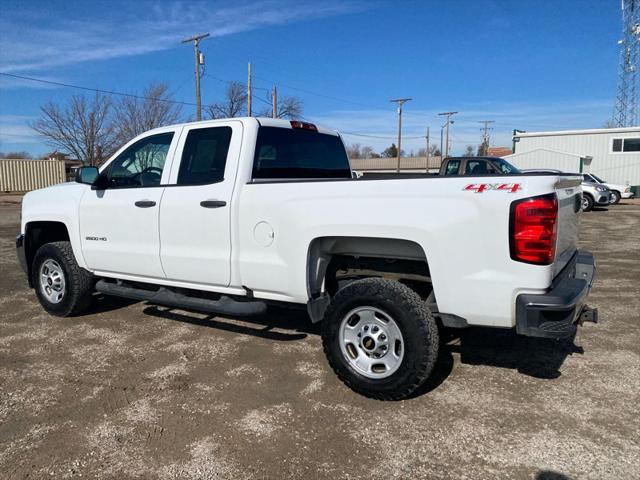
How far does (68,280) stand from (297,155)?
291cm

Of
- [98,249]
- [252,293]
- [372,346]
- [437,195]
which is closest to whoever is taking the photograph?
[437,195]

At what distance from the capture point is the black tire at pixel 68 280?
5539mm

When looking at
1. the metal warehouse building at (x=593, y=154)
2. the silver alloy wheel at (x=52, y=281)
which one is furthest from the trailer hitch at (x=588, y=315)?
the metal warehouse building at (x=593, y=154)

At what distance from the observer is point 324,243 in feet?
12.9

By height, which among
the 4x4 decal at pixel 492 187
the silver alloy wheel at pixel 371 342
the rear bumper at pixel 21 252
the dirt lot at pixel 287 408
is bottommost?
the dirt lot at pixel 287 408

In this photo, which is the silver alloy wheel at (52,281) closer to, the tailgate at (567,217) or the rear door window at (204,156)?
the rear door window at (204,156)

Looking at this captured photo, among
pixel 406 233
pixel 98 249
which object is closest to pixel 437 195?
pixel 406 233

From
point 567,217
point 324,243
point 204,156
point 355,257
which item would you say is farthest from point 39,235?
point 567,217

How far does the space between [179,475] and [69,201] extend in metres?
3.75

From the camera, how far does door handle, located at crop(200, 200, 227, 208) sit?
422 cm

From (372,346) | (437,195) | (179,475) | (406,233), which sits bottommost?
(179,475)

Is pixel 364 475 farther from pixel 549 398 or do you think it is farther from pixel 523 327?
pixel 549 398

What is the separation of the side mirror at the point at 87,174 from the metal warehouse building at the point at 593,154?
29.0m

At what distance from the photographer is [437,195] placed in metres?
3.28
